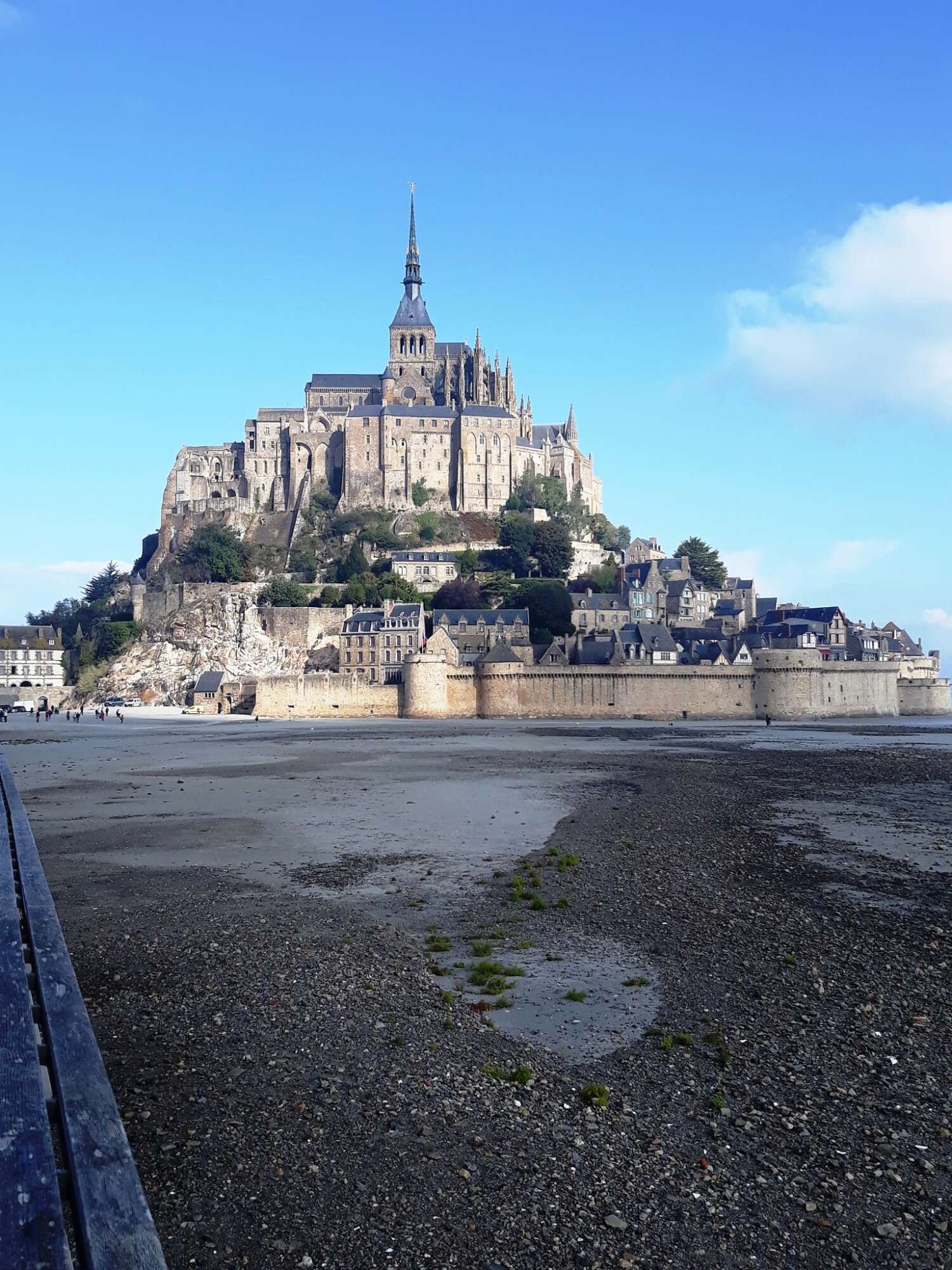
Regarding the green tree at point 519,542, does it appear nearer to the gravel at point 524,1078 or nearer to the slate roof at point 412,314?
the slate roof at point 412,314

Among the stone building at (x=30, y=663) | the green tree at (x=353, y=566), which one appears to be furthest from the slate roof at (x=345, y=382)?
the stone building at (x=30, y=663)

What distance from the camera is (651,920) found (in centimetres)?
1166

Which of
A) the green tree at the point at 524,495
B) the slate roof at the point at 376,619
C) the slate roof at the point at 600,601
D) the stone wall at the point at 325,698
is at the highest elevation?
the green tree at the point at 524,495

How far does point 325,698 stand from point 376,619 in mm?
6142

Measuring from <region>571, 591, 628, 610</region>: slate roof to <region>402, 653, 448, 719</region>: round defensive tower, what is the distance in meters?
12.8

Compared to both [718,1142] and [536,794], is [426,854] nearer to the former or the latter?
[536,794]

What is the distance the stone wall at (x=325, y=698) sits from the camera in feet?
197

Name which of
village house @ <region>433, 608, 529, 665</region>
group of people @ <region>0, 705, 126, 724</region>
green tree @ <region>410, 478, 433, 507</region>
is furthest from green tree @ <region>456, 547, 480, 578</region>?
group of people @ <region>0, 705, 126, 724</region>

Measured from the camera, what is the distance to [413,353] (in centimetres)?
9350

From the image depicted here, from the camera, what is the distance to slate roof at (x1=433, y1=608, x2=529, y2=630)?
2496 inches

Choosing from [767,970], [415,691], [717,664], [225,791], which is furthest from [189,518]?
[767,970]

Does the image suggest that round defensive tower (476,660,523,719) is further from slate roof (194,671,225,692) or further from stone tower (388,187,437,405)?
stone tower (388,187,437,405)

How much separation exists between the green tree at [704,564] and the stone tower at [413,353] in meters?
26.1

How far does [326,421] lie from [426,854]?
250ft
